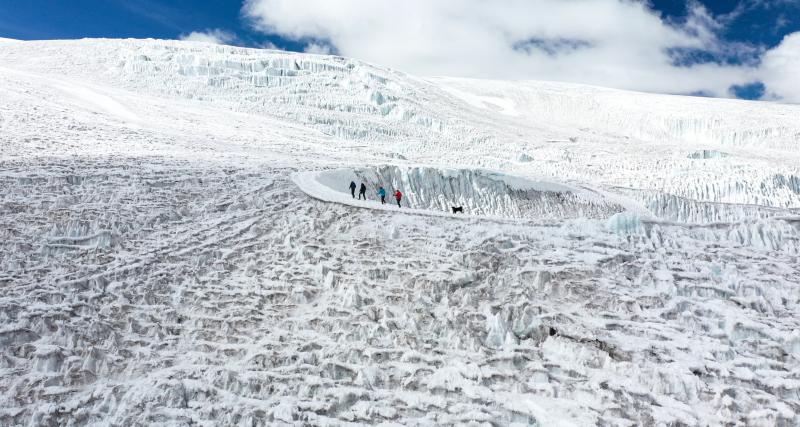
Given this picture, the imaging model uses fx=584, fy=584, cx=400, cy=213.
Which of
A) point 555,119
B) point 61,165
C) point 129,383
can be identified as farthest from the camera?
point 555,119

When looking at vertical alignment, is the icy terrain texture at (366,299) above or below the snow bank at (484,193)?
below

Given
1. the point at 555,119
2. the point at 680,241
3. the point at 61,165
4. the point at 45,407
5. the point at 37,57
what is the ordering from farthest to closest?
the point at 555,119, the point at 37,57, the point at 61,165, the point at 680,241, the point at 45,407

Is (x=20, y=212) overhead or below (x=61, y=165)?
below

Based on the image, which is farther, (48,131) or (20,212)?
(48,131)

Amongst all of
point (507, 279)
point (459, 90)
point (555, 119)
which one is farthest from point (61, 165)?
point (459, 90)

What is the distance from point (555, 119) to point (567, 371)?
60.3 metres

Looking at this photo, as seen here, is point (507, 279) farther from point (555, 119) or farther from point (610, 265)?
point (555, 119)

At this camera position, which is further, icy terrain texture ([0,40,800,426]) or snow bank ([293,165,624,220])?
snow bank ([293,165,624,220])

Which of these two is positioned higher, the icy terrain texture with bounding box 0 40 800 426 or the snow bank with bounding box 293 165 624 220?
the snow bank with bounding box 293 165 624 220

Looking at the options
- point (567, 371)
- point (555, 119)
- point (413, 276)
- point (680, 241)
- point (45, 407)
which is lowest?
point (45, 407)

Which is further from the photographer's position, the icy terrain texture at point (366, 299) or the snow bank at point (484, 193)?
the snow bank at point (484, 193)

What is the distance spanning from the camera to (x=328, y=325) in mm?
14484

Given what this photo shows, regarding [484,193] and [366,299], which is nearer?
[366,299]

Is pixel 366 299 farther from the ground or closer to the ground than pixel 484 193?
closer to the ground
